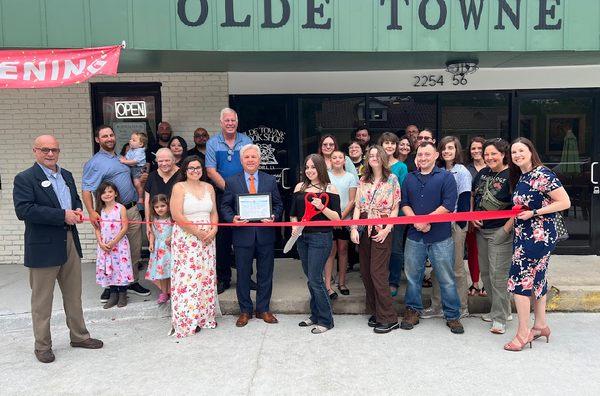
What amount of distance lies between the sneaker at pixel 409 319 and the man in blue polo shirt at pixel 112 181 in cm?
294

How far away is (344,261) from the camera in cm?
550

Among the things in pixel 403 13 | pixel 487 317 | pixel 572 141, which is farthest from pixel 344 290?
pixel 572 141

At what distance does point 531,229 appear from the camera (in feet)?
13.5

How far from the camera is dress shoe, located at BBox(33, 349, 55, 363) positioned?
4.14 m

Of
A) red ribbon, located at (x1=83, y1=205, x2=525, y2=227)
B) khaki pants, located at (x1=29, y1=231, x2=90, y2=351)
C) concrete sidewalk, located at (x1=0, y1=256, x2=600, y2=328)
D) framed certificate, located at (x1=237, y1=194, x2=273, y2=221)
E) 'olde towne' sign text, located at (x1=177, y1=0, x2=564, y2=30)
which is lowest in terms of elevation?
concrete sidewalk, located at (x1=0, y1=256, x2=600, y2=328)

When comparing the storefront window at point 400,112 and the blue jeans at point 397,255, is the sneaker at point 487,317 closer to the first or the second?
the blue jeans at point 397,255

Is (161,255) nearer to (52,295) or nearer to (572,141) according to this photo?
(52,295)

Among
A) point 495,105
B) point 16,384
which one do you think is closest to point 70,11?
point 16,384

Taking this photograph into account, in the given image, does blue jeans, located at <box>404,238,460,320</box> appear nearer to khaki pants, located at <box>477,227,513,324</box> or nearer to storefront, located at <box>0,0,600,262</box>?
khaki pants, located at <box>477,227,513,324</box>

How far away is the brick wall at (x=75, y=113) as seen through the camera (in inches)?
265

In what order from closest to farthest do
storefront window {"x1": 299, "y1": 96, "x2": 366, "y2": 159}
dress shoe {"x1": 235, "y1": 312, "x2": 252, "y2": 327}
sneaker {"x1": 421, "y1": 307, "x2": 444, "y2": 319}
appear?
1. dress shoe {"x1": 235, "y1": 312, "x2": 252, "y2": 327}
2. sneaker {"x1": 421, "y1": 307, "x2": 444, "y2": 319}
3. storefront window {"x1": 299, "y1": 96, "x2": 366, "y2": 159}

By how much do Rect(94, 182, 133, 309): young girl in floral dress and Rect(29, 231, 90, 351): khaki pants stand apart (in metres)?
0.80

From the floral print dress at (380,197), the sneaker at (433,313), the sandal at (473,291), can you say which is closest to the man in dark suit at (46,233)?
the floral print dress at (380,197)

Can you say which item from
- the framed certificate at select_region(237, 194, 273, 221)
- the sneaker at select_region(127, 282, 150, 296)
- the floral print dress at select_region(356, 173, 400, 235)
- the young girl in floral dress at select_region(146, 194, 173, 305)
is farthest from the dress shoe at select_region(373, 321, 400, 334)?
the sneaker at select_region(127, 282, 150, 296)
